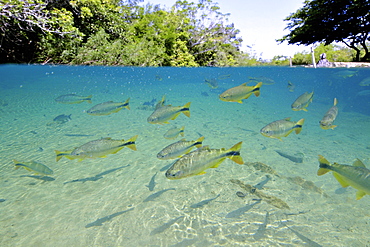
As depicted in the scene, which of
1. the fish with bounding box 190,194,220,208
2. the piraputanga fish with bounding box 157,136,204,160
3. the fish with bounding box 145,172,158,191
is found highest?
the piraputanga fish with bounding box 157,136,204,160

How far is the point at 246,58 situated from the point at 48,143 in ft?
79.0

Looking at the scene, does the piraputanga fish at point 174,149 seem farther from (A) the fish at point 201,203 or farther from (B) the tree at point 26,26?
(B) the tree at point 26,26

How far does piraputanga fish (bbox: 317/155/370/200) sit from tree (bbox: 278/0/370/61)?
22209 millimetres

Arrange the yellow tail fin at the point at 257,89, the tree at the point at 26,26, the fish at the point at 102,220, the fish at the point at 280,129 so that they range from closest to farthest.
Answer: the fish at the point at 280,129, the yellow tail fin at the point at 257,89, the fish at the point at 102,220, the tree at the point at 26,26

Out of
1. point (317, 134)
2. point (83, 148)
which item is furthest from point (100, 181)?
point (317, 134)

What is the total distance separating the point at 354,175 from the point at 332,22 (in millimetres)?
24847

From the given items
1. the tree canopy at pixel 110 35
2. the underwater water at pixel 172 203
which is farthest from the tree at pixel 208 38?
the underwater water at pixel 172 203

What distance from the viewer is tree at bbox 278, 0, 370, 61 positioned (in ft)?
61.9

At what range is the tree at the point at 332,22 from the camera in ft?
61.9

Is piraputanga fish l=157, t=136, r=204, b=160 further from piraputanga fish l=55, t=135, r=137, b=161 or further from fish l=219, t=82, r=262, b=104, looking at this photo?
fish l=219, t=82, r=262, b=104

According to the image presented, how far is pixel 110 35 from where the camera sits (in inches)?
813

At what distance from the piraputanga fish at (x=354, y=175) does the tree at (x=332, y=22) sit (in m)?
22.2

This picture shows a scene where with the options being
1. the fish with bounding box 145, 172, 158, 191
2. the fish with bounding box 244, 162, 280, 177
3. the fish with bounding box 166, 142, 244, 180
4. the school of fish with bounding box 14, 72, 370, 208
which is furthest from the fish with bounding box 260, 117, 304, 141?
the fish with bounding box 145, 172, 158, 191

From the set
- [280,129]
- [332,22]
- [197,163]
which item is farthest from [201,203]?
[332,22]
